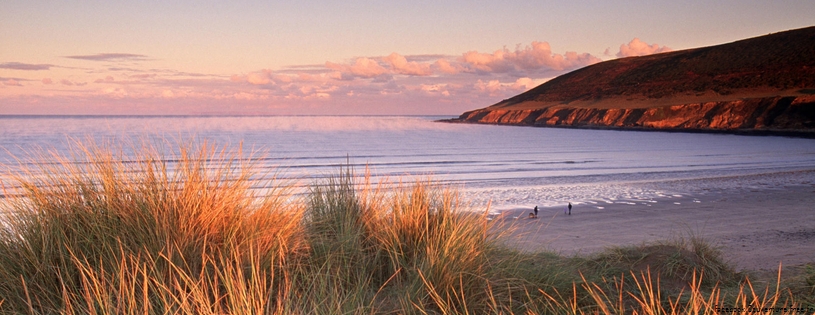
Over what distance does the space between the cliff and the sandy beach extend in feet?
150

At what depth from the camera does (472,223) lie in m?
4.58

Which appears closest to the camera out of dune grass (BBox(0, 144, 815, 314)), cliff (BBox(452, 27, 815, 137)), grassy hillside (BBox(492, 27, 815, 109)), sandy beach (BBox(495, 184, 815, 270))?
dune grass (BBox(0, 144, 815, 314))

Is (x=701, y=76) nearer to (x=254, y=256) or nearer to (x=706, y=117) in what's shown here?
(x=706, y=117)

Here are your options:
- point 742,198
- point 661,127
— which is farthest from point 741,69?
point 742,198

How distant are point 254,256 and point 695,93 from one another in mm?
86776

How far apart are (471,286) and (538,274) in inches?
29.6

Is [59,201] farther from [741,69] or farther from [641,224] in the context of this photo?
[741,69]

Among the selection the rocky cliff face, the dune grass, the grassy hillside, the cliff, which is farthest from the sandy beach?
the grassy hillside

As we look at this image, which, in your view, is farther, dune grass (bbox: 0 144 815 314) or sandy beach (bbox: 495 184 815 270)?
sandy beach (bbox: 495 184 815 270)

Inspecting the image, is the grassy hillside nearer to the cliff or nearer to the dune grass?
the cliff

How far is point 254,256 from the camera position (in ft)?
12.1

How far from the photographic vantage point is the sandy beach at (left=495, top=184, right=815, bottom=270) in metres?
7.01

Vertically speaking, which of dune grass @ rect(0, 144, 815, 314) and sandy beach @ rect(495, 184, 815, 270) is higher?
dune grass @ rect(0, 144, 815, 314)

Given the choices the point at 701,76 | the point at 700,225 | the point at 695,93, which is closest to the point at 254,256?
the point at 700,225
